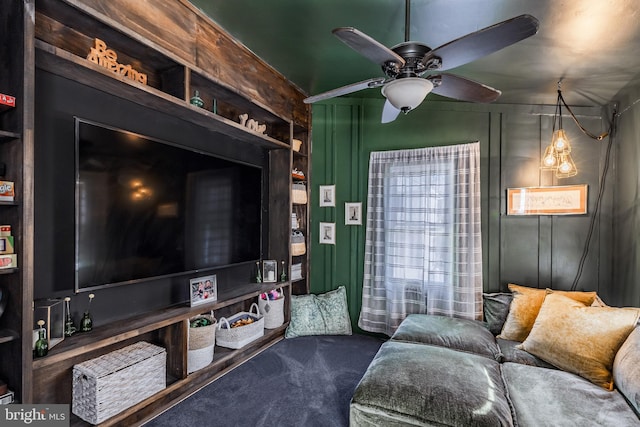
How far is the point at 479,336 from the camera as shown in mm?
2494

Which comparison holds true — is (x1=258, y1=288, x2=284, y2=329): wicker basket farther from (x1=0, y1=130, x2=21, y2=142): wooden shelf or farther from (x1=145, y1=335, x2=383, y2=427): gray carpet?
(x1=0, y1=130, x2=21, y2=142): wooden shelf

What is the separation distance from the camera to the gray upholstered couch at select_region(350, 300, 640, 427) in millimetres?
1544

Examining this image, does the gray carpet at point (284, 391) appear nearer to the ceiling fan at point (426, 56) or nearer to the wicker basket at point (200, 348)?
the wicker basket at point (200, 348)

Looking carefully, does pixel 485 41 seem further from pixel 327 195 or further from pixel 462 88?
pixel 327 195

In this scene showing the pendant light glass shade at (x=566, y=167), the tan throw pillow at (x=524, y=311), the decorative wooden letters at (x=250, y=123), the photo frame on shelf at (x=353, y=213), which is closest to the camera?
the tan throw pillow at (x=524, y=311)

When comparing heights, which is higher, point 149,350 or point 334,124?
point 334,124

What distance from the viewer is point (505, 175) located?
316cm

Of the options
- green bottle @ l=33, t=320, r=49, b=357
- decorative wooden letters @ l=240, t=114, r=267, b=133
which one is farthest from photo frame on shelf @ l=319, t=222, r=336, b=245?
green bottle @ l=33, t=320, r=49, b=357

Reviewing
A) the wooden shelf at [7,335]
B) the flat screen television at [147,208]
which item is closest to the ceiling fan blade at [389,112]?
the flat screen television at [147,208]

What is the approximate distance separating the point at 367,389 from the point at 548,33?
95.4 inches

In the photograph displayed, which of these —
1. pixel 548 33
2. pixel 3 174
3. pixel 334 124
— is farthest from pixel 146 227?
pixel 548 33

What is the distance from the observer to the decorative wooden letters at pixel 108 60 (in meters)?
1.68

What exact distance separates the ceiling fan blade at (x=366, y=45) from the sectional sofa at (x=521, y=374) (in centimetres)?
165

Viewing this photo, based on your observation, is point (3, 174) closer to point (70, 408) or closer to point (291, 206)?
point (70, 408)
